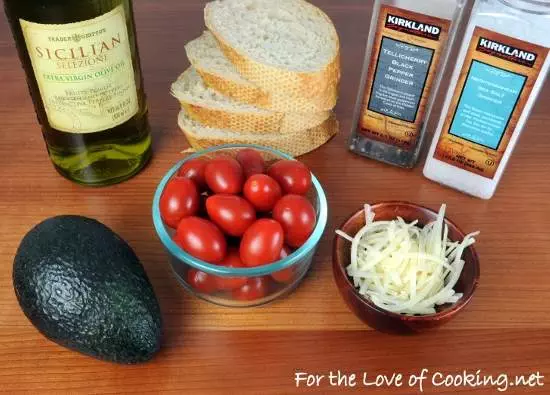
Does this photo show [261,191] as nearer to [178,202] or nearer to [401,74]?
[178,202]

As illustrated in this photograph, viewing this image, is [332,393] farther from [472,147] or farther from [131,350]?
[472,147]

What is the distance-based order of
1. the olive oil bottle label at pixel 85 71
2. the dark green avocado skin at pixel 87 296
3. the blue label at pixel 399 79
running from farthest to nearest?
the blue label at pixel 399 79 < the olive oil bottle label at pixel 85 71 < the dark green avocado skin at pixel 87 296

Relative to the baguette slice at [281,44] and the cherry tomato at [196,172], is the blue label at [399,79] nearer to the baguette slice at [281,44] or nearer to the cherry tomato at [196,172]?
the baguette slice at [281,44]

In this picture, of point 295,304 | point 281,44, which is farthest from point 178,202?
point 281,44

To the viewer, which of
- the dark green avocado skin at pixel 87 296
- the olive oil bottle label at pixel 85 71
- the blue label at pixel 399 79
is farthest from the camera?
the blue label at pixel 399 79

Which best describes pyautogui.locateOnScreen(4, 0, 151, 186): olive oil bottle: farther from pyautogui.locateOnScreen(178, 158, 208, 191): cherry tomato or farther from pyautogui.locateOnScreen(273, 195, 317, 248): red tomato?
pyautogui.locateOnScreen(273, 195, 317, 248): red tomato

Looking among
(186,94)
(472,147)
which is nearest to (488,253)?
(472,147)

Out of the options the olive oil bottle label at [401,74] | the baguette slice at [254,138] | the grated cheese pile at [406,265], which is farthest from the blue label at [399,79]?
the grated cheese pile at [406,265]

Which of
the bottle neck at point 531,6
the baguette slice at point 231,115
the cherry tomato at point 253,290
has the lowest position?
the cherry tomato at point 253,290
